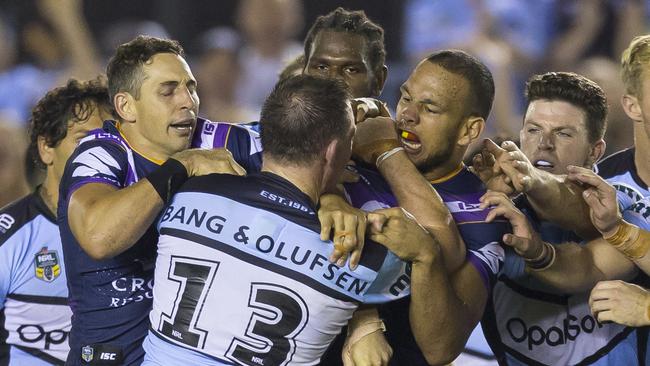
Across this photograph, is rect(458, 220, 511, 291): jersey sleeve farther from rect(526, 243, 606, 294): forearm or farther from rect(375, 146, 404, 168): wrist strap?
rect(375, 146, 404, 168): wrist strap

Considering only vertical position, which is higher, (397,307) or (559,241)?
(559,241)

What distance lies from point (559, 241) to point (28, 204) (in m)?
2.47

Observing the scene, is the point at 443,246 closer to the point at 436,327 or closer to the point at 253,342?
the point at 436,327

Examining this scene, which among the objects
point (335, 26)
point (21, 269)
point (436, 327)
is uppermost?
point (335, 26)

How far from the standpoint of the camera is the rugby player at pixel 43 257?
4.85m

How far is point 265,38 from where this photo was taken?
9523mm

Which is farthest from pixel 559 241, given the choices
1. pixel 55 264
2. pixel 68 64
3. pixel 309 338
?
pixel 68 64

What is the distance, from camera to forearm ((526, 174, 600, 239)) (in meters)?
3.86

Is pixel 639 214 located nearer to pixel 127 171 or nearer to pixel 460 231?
pixel 460 231

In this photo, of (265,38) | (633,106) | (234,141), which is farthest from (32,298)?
(265,38)

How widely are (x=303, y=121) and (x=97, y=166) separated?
80 cm

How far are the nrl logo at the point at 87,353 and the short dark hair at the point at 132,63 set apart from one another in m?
0.95

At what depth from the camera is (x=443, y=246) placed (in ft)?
11.7

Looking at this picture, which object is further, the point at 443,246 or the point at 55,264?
the point at 55,264
